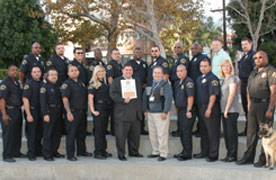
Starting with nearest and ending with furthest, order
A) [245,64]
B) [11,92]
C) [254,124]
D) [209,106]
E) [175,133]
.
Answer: [254,124] < [209,106] < [245,64] < [11,92] < [175,133]

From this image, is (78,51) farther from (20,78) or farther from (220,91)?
(220,91)

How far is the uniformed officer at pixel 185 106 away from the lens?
376 inches

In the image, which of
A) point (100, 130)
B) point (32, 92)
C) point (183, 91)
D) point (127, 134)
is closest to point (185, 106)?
point (183, 91)

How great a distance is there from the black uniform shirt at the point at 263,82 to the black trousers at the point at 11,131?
4.45 metres

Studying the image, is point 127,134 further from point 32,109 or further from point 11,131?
point 11,131

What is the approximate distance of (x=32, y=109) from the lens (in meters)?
9.86

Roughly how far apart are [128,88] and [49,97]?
1515 mm

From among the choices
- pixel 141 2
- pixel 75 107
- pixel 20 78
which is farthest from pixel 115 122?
pixel 141 2

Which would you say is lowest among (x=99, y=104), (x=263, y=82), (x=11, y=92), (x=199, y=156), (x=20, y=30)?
(x=199, y=156)

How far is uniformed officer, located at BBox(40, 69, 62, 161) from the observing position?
9680 millimetres

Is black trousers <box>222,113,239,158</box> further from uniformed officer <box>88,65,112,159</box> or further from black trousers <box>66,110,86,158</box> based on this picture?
black trousers <box>66,110,86,158</box>

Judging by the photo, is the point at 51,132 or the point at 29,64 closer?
the point at 51,132

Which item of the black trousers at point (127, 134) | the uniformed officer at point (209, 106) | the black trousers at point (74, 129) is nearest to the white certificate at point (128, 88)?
the black trousers at point (127, 134)

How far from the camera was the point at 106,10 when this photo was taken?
89.4ft
